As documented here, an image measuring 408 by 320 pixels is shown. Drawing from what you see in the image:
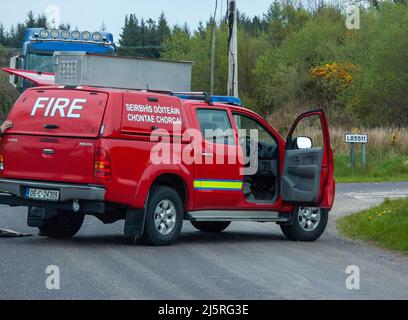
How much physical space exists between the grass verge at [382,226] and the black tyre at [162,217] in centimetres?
310

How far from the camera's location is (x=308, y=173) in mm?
16000

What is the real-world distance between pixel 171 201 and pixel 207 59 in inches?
2180

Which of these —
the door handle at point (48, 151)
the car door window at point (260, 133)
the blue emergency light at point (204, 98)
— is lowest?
the door handle at point (48, 151)

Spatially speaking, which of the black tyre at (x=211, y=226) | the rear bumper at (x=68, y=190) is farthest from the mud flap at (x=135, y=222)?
the black tyre at (x=211, y=226)

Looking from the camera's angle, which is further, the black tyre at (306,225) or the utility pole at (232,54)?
the utility pole at (232,54)

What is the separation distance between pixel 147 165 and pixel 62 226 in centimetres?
183

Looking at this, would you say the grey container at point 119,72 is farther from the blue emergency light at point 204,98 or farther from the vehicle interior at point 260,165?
the vehicle interior at point 260,165

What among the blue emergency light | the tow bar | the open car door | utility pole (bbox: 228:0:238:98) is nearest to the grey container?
the blue emergency light

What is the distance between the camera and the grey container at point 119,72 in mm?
18656

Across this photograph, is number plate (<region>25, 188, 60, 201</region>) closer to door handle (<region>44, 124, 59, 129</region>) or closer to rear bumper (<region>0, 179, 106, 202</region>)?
rear bumper (<region>0, 179, 106, 202</region>)

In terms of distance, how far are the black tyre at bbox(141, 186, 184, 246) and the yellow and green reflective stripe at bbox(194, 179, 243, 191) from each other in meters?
0.46

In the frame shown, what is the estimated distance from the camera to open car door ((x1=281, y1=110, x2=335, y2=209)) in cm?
1594

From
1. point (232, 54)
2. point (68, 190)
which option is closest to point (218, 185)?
point (68, 190)

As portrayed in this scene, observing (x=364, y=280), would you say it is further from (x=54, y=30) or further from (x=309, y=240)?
(x=54, y=30)
